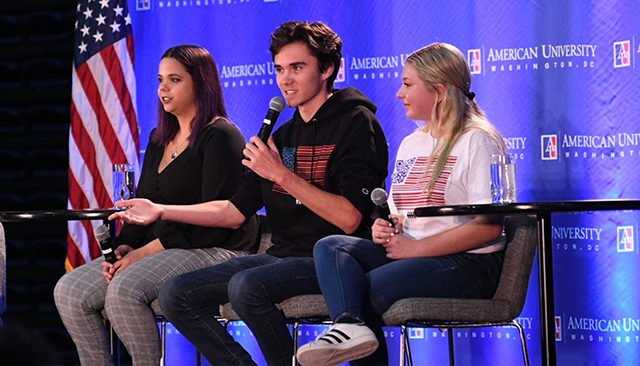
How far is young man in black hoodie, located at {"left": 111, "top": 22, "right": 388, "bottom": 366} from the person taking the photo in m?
3.03

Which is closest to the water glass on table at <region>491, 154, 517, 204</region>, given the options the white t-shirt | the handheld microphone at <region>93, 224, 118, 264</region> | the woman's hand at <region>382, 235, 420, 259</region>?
the white t-shirt

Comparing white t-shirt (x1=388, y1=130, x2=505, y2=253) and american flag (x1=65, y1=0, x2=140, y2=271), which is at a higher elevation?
american flag (x1=65, y1=0, x2=140, y2=271)

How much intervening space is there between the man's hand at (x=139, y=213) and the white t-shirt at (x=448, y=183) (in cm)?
95

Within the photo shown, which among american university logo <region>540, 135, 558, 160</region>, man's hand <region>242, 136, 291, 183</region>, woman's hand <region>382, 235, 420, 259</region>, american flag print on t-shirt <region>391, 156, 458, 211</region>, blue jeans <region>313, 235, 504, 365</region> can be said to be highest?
american university logo <region>540, 135, 558, 160</region>

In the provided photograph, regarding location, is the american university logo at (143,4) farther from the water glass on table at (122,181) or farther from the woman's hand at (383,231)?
the woman's hand at (383,231)

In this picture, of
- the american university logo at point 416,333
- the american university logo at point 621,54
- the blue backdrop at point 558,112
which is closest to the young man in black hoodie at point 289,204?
the blue backdrop at point 558,112

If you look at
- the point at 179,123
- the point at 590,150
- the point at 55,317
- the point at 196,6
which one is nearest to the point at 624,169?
the point at 590,150

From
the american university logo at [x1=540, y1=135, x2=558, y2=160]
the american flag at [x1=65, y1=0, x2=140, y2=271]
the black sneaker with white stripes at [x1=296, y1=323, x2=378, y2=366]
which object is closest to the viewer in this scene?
the black sneaker with white stripes at [x1=296, y1=323, x2=378, y2=366]

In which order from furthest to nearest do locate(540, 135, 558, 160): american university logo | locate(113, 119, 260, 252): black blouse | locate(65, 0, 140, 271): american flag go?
locate(65, 0, 140, 271): american flag
locate(540, 135, 558, 160): american university logo
locate(113, 119, 260, 252): black blouse

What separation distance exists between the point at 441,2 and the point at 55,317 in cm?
295

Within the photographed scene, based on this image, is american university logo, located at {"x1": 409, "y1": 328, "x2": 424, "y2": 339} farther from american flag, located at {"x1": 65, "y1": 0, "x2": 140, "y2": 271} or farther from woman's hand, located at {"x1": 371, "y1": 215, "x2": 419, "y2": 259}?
american flag, located at {"x1": 65, "y1": 0, "x2": 140, "y2": 271}

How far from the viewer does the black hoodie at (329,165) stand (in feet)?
10.3

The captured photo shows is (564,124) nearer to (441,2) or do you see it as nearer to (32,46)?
(441,2)

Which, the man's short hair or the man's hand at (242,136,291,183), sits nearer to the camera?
the man's hand at (242,136,291,183)
